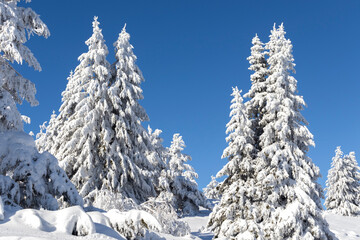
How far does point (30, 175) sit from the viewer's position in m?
9.65

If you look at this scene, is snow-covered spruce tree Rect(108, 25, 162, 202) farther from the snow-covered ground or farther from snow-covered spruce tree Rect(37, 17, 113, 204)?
the snow-covered ground

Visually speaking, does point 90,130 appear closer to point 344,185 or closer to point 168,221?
point 168,221

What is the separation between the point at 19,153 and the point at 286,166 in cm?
1528

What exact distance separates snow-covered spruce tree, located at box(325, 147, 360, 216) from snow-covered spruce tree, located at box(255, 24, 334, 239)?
2603cm

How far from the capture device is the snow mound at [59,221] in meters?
6.70

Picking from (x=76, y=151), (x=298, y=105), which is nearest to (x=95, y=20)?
(x=76, y=151)

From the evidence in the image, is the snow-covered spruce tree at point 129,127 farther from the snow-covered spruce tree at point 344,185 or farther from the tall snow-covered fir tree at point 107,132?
the snow-covered spruce tree at point 344,185

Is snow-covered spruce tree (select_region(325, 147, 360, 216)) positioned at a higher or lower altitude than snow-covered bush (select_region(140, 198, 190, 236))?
higher

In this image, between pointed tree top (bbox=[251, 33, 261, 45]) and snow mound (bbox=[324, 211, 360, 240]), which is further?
snow mound (bbox=[324, 211, 360, 240])

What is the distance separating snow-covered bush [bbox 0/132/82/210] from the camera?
378 inches

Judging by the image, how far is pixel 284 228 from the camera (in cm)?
1900

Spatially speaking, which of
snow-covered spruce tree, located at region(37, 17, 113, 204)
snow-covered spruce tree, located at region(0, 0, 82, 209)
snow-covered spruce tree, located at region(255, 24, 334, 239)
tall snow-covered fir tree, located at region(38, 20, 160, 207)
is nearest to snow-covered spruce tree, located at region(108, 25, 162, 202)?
tall snow-covered fir tree, located at region(38, 20, 160, 207)

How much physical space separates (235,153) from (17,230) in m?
16.6

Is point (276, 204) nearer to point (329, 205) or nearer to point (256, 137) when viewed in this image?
point (256, 137)
